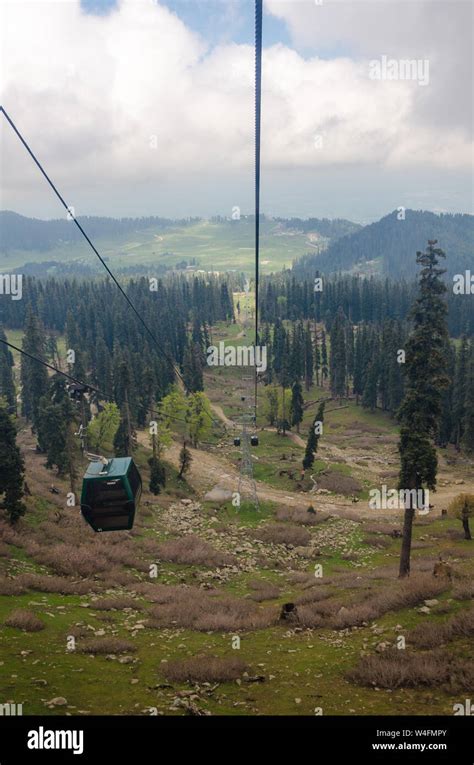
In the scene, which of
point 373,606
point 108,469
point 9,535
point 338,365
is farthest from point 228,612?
point 338,365

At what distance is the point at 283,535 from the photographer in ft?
152

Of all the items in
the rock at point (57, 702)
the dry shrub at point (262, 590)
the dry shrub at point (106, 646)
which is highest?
the rock at point (57, 702)

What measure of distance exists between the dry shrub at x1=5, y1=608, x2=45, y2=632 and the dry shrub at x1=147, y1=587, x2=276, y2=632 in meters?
4.96

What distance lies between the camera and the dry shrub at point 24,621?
70.6 feet

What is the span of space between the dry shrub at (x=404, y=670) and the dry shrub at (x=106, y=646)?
8.24 m

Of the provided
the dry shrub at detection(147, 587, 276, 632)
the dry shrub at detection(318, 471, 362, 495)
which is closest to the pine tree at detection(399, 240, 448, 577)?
the dry shrub at detection(147, 587, 276, 632)

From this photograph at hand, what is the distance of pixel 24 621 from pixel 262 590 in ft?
48.6

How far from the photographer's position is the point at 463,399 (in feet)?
301

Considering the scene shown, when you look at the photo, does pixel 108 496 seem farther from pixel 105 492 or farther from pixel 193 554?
pixel 193 554

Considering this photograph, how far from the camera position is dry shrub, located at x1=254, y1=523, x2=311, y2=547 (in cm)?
4553

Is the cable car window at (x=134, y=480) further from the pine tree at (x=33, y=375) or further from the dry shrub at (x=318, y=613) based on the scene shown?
the pine tree at (x=33, y=375)

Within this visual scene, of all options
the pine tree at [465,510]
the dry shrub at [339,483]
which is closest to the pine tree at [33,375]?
the dry shrub at [339,483]

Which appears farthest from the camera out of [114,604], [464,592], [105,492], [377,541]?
[377,541]

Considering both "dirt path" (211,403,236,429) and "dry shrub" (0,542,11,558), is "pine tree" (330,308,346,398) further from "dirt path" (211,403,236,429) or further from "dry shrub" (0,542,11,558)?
"dry shrub" (0,542,11,558)
